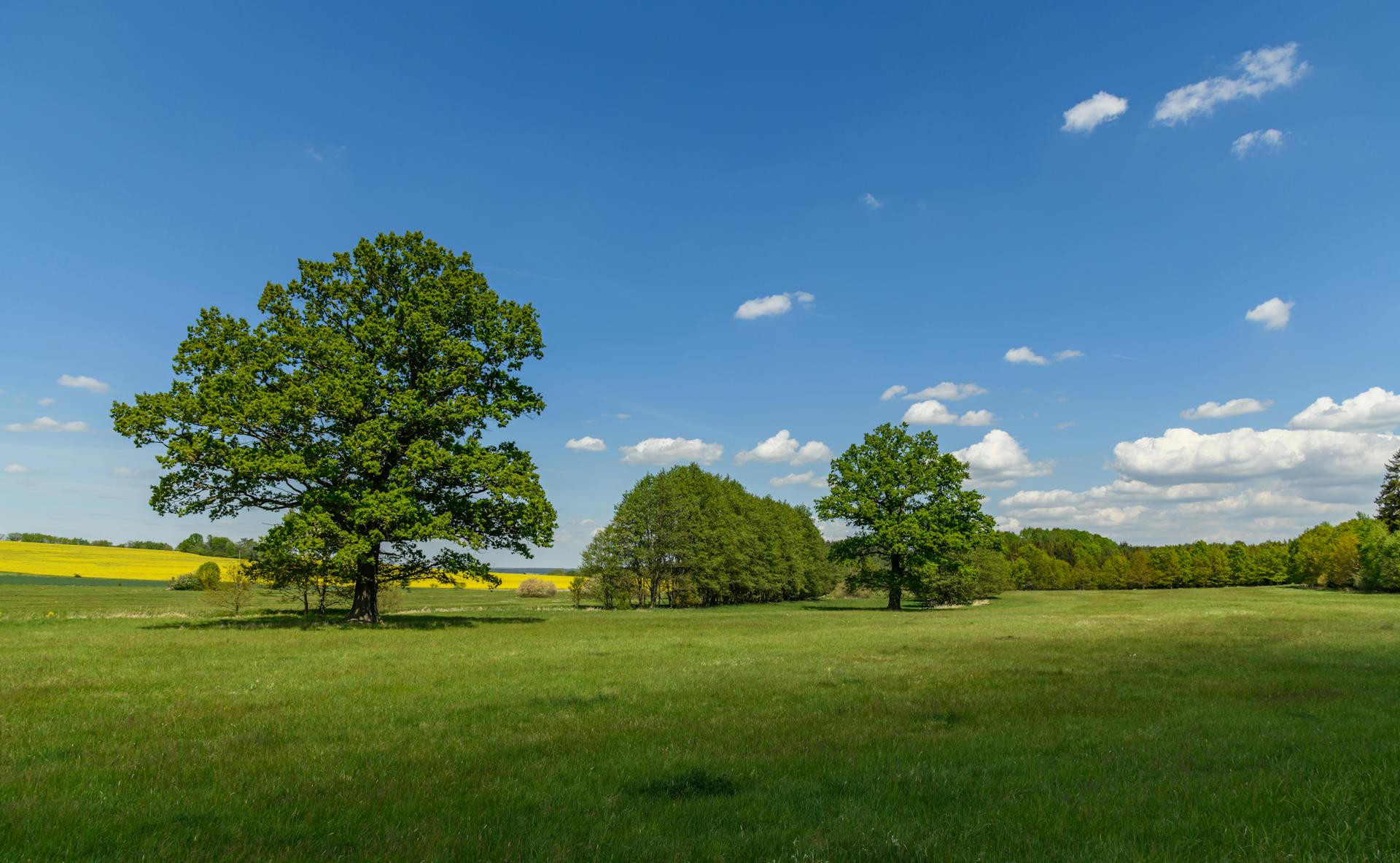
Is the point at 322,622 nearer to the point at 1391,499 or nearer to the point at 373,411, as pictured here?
the point at 373,411

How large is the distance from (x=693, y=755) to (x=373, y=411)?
94.6 feet

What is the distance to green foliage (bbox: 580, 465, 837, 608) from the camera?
238ft

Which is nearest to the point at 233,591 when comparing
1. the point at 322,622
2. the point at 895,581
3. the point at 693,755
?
the point at 322,622

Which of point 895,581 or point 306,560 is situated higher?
point 306,560

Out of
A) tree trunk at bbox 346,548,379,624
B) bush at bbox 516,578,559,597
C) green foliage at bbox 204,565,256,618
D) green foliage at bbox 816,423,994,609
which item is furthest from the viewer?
bush at bbox 516,578,559,597

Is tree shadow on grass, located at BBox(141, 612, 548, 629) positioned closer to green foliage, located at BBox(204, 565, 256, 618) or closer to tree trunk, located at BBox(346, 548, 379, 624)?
tree trunk, located at BBox(346, 548, 379, 624)

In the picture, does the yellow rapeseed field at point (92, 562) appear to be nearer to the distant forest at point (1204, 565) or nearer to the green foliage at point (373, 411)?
the green foliage at point (373, 411)

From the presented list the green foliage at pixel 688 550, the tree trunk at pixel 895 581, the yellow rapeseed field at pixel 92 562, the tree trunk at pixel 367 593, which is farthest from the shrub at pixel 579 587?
the tree trunk at pixel 367 593

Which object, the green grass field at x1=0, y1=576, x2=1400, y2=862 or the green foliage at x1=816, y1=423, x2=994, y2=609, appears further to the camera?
the green foliage at x1=816, y1=423, x2=994, y2=609

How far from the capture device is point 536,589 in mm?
104438

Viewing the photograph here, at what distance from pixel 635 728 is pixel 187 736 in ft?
22.0

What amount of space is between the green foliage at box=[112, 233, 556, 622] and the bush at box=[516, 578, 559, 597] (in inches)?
2743

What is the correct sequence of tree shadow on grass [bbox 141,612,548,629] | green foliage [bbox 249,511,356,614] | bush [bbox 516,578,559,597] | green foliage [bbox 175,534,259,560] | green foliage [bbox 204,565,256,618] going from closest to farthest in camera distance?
green foliage [bbox 249,511,356,614]
tree shadow on grass [bbox 141,612,548,629]
green foliage [bbox 204,565,256,618]
bush [bbox 516,578,559,597]
green foliage [bbox 175,534,259,560]

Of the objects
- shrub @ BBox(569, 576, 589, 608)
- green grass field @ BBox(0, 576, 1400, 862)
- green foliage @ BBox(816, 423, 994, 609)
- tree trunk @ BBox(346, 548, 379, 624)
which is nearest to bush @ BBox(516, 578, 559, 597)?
shrub @ BBox(569, 576, 589, 608)
